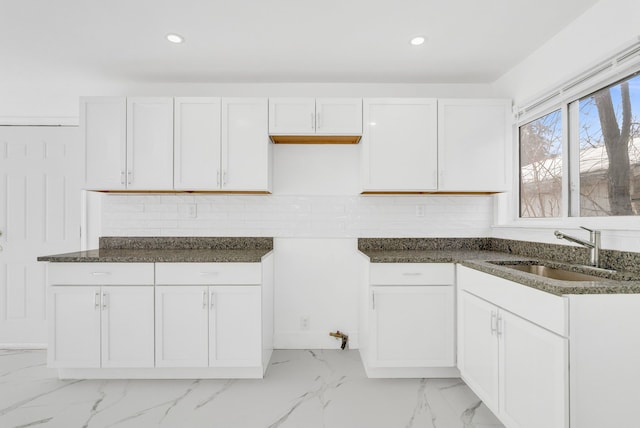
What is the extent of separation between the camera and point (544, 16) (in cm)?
194

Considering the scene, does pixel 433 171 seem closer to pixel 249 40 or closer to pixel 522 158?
pixel 522 158

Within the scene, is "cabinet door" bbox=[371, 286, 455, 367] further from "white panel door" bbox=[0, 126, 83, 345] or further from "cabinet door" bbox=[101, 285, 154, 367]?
"white panel door" bbox=[0, 126, 83, 345]

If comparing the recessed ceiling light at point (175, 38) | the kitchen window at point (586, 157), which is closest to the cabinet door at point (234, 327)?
the recessed ceiling light at point (175, 38)

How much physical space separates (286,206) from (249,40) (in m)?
1.36

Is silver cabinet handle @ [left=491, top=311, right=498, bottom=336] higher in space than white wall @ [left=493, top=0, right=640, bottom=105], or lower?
lower

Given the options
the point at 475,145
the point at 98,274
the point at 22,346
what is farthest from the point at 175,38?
the point at 22,346

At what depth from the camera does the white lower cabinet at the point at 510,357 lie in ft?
4.41

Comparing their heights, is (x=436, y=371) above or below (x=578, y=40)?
below

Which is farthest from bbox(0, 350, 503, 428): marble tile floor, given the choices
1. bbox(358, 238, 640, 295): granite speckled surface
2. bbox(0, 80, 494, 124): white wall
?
bbox(0, 80, 494, 124): white wall

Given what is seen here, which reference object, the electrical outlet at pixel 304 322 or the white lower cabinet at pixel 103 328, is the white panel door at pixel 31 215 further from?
the electrical outlet at pixel 304 322

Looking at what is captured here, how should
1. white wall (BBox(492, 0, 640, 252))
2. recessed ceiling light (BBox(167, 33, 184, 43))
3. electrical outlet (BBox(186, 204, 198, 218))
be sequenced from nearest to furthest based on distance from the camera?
white wall (BBox(492, 0, 640, 252))
recessed ceiling light (BBox(167, 33, 184, 43))
electrical outlet (BBox(186, 204, 198, 218))

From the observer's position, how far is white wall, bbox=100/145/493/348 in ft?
9.45

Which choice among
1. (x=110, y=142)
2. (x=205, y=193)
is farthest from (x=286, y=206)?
(x=110, y=142)

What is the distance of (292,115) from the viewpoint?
2.56 meters
